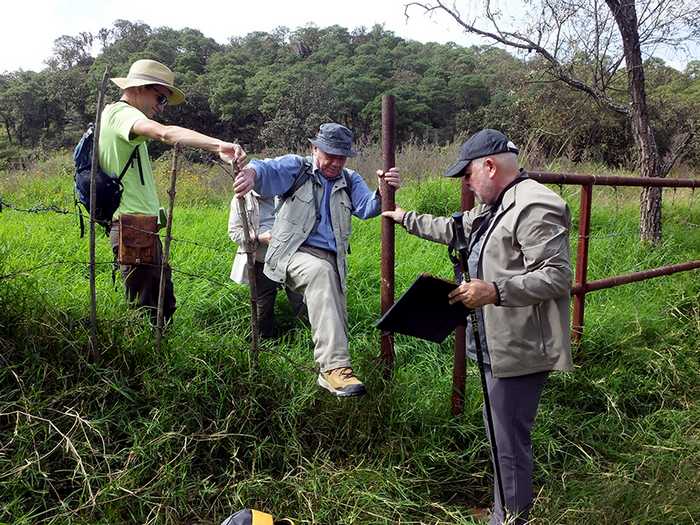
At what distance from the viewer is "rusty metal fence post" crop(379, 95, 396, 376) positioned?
2916mm

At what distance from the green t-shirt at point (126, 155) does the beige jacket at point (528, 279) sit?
6.44 feet

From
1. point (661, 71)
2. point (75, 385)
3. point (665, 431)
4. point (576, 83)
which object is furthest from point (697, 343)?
point (661, 71)

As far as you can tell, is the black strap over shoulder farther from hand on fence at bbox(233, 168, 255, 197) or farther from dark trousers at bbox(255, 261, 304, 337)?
dark trousers at bbox(255, 261, 304, 337)

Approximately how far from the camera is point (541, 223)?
7.00 ft

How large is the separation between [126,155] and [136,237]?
1.75 ft

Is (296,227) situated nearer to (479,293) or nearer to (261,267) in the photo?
(261,267)

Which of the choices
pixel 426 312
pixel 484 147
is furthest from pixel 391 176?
pixel 426 312

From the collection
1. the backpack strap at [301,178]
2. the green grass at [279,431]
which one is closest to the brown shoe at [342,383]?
the green grass at [279,431]

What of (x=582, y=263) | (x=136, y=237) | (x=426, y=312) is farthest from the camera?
(x=582, y=263)

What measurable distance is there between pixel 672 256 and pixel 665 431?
3.00 m

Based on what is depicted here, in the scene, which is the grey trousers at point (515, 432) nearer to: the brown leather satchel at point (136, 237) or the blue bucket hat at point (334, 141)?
the blue bucket hat at point (334, 141)

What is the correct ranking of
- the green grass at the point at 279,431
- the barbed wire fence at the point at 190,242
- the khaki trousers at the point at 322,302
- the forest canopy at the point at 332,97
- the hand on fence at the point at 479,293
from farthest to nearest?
the forest canopy at the point at 332,97
the barbed wire fence at the point at 190,242
the khaki trousers at the point at 322,302
the green grass at the point at 279,431
the hand on fence at the point at 479,293

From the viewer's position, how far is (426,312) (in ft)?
8.12

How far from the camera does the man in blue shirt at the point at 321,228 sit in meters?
2.82
